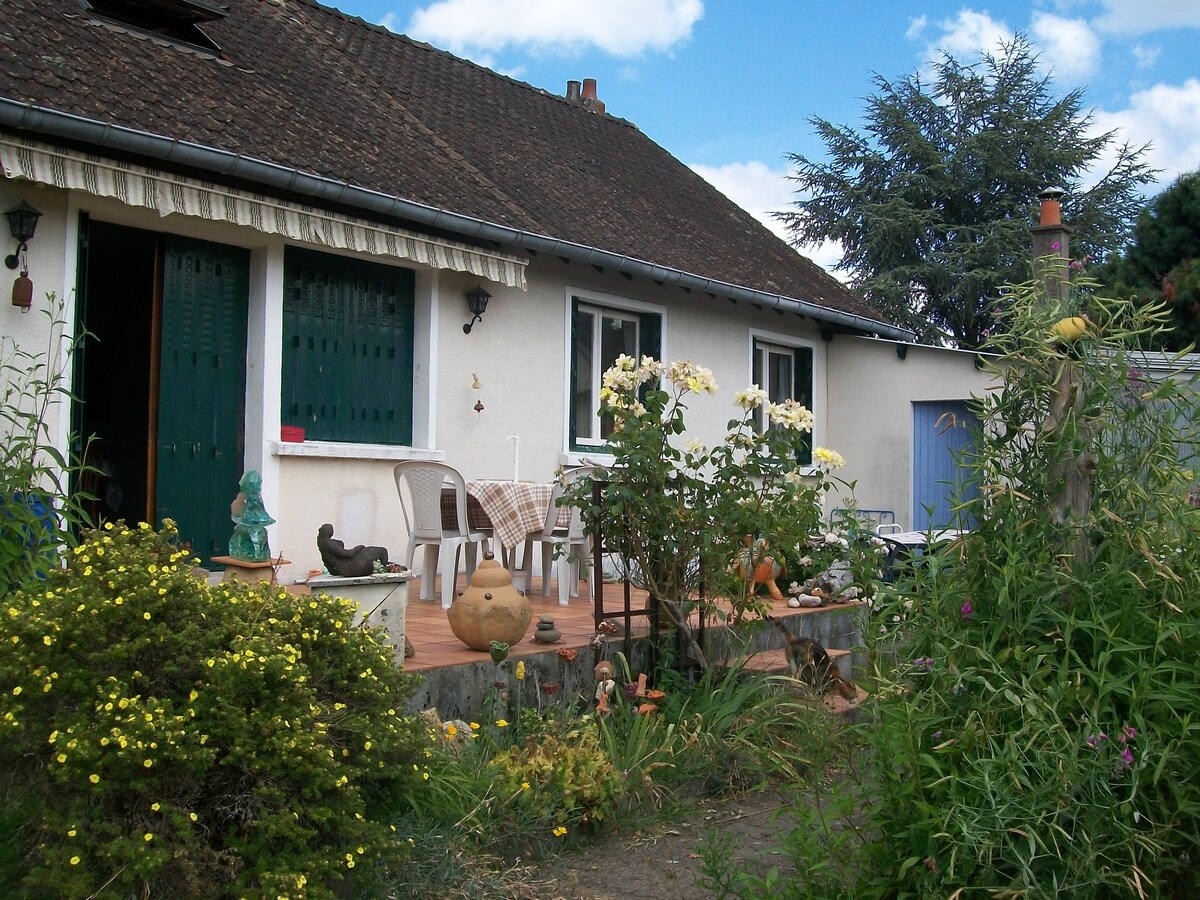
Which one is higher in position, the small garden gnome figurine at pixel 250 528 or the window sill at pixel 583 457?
the window sill at pixel 583 457

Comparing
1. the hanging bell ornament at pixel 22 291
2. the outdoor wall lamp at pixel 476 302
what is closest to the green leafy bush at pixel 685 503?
the hanging bell ornament at pixel 22 291

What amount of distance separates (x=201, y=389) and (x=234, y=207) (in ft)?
4.22

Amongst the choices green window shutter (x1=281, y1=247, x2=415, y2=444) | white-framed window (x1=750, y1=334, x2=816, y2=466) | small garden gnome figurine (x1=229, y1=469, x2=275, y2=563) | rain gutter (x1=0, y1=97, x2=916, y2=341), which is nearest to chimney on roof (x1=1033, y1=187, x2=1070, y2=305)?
small garden gnome figurine (x1=229, y1=469, x2=275, y2=563)

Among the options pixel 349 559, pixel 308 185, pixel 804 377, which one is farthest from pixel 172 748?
pixel 804 377

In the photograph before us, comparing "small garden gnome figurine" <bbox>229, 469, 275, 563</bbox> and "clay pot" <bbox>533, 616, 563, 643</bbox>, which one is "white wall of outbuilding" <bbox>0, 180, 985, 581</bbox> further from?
"clay pot" <bbox>533, 616, 563, 643</bbox>

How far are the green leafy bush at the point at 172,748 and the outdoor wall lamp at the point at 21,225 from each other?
3.87 m

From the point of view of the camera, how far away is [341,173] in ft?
25.1

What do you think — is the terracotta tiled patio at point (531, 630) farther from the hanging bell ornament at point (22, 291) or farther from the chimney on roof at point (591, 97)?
the chimney on roof at point (591, 97)

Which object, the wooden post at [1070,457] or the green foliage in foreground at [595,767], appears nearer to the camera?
the wooden post at [1070,457]

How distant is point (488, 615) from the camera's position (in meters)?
5.21

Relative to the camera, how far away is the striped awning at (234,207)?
616 cm

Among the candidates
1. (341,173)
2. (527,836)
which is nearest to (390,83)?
(341,173)

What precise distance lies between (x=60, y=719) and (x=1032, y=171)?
91.2 feet

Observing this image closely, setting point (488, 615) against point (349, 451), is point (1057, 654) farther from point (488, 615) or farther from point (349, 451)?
point (349, 451)
